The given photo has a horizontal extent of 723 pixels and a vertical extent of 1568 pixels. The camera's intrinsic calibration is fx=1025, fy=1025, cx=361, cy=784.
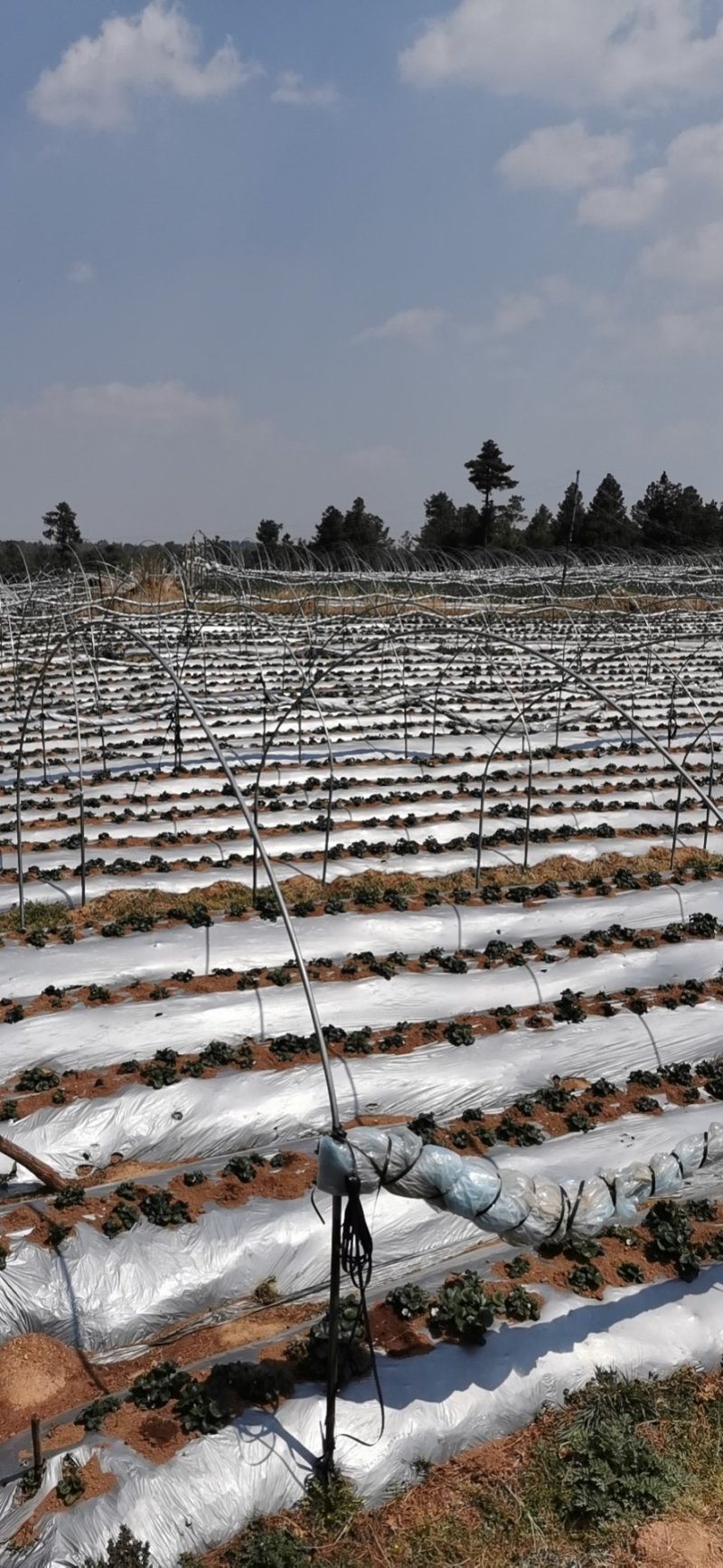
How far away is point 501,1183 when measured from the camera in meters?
5.14

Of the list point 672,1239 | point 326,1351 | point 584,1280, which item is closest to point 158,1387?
point 326,1351

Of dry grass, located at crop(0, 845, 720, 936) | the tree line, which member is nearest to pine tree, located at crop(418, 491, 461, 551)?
the tree line

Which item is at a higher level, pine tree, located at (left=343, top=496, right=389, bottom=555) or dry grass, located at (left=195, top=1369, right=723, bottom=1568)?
pine tree, located at (left=343, top=496, right=389, bottom=555)

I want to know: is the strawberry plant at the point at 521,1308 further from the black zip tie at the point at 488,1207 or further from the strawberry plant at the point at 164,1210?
the strawberry plant at the point at 164,1210

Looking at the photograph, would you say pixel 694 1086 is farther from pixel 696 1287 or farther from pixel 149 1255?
pixel 149 1255

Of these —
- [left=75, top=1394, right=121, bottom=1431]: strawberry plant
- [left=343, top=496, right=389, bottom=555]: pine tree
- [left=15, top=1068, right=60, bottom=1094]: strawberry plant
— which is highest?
[left=343, top=496, right=389, bottom=555]: pine tree

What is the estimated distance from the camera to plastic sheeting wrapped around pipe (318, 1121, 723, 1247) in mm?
4719

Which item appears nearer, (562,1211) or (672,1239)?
(562,1211)

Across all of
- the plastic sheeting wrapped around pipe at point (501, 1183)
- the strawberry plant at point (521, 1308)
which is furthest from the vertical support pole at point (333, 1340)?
the strawberry plant at point (521, 1308)

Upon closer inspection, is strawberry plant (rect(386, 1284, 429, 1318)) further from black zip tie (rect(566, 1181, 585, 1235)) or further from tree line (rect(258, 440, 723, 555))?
tree line (rect(258, 440, 723, 555))

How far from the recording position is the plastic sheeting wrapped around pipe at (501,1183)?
4719mm

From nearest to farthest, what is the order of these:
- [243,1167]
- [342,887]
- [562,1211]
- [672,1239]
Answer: [562,1211]
[672,1239]
[243,1167]
[342,887]

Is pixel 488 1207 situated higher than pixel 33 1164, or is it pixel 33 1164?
pixel 488 1207

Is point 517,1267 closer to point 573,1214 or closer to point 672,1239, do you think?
point 672,1239
